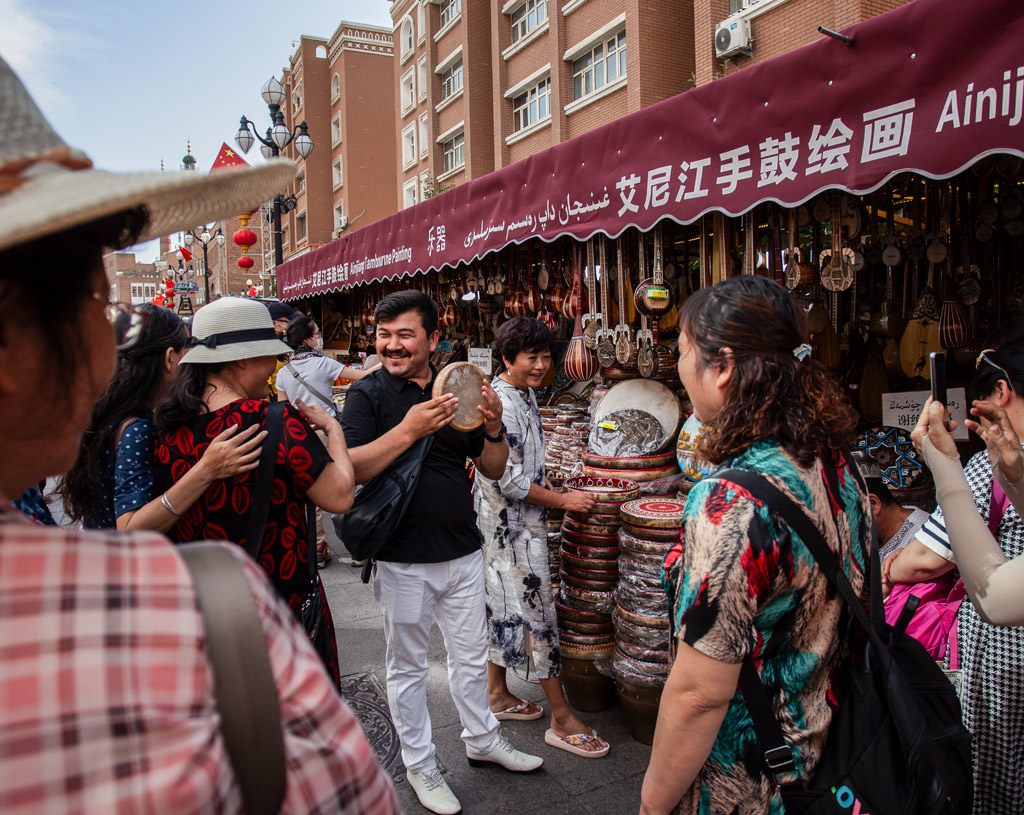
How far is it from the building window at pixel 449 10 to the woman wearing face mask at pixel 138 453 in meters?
23.1

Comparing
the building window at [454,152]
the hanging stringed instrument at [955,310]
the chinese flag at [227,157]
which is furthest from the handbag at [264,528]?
the building window at [454,152]

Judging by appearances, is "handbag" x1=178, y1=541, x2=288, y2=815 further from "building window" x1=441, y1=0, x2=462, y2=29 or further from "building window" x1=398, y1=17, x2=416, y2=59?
"building window" x1=398, y1=17, x2=416, y2=59

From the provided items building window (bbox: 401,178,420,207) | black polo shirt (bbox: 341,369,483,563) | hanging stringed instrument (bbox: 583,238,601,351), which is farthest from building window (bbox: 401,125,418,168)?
black polo shirt (bbox: 341,369,483,563)

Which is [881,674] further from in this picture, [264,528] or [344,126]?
[344,126]

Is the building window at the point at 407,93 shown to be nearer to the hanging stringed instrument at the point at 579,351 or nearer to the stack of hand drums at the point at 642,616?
the hanging stringed instrument at the point at 579,351

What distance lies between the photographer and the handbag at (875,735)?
1315 mm

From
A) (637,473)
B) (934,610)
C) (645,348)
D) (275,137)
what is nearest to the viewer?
(934,610)

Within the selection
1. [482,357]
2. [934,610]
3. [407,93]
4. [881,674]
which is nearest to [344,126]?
Answer: [407,93]

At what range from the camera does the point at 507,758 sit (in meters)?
2.87

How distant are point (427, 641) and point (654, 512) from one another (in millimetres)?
1255

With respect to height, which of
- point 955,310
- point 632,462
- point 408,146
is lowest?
point 632,462

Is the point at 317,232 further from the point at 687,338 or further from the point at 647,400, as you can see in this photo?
the point at 687,338

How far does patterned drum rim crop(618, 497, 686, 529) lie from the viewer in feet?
10.2

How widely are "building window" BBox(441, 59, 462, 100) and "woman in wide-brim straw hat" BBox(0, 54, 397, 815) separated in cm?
2416
